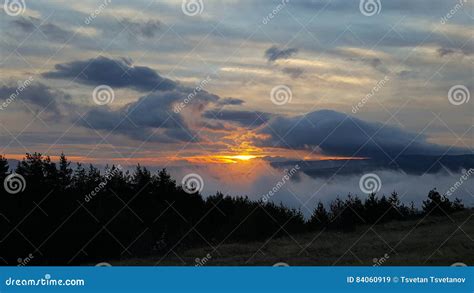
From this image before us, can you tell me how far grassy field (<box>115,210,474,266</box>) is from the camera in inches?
852

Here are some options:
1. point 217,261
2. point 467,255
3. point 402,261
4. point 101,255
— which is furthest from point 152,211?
point 467,255

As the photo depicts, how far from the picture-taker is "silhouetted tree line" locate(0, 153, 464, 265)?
77.9 feet

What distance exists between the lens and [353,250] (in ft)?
76.5

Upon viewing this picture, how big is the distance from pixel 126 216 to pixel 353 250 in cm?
955

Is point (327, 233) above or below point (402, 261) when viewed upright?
above

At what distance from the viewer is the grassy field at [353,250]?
71.0 feet

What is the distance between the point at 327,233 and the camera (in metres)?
26.6

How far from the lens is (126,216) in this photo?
25969 mm

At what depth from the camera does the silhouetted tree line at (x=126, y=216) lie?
2373 cm

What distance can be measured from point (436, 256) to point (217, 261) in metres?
8.16

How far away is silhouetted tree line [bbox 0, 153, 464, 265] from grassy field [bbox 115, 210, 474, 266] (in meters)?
1.11

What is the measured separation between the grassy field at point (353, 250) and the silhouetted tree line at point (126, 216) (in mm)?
1114
